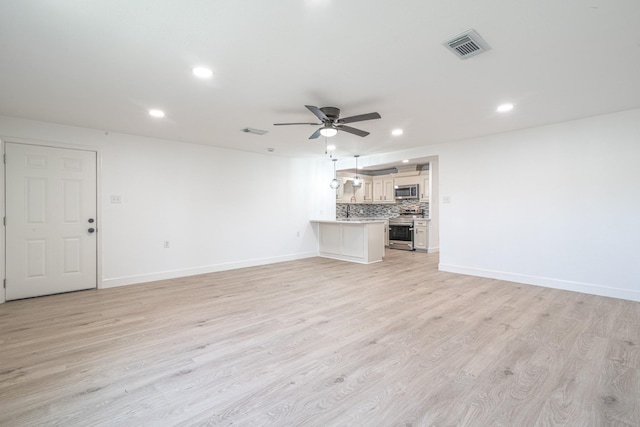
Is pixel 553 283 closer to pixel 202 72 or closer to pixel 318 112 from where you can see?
pixel 318 112

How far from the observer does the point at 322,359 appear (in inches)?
93.1

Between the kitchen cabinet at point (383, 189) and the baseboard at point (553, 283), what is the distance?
3913 millimetres

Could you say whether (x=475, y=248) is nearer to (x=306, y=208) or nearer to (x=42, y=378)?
(x=306, y=208)

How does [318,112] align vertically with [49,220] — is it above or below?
above

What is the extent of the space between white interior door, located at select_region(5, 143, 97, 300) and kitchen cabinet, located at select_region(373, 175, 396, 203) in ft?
23.9

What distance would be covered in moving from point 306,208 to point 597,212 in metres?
5.35

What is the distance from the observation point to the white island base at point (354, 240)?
21.3 ft

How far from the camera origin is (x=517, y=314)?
333 centimetres

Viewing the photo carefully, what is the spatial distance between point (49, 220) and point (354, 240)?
531 centimetres

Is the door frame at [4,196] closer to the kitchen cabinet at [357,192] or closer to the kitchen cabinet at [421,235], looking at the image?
the kitchen cabinet at [357,192]

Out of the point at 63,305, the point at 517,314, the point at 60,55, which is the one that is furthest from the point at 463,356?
the point at 63,305

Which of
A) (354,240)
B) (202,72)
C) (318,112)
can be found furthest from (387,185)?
(202,72)

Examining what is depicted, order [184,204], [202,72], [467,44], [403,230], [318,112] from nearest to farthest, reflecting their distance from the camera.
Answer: [467,44], [202,72], [318,112], [184,204], [403,230]

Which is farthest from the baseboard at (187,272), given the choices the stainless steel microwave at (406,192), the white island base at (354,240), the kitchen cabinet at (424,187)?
the kitchen cabinet at (424,187)
